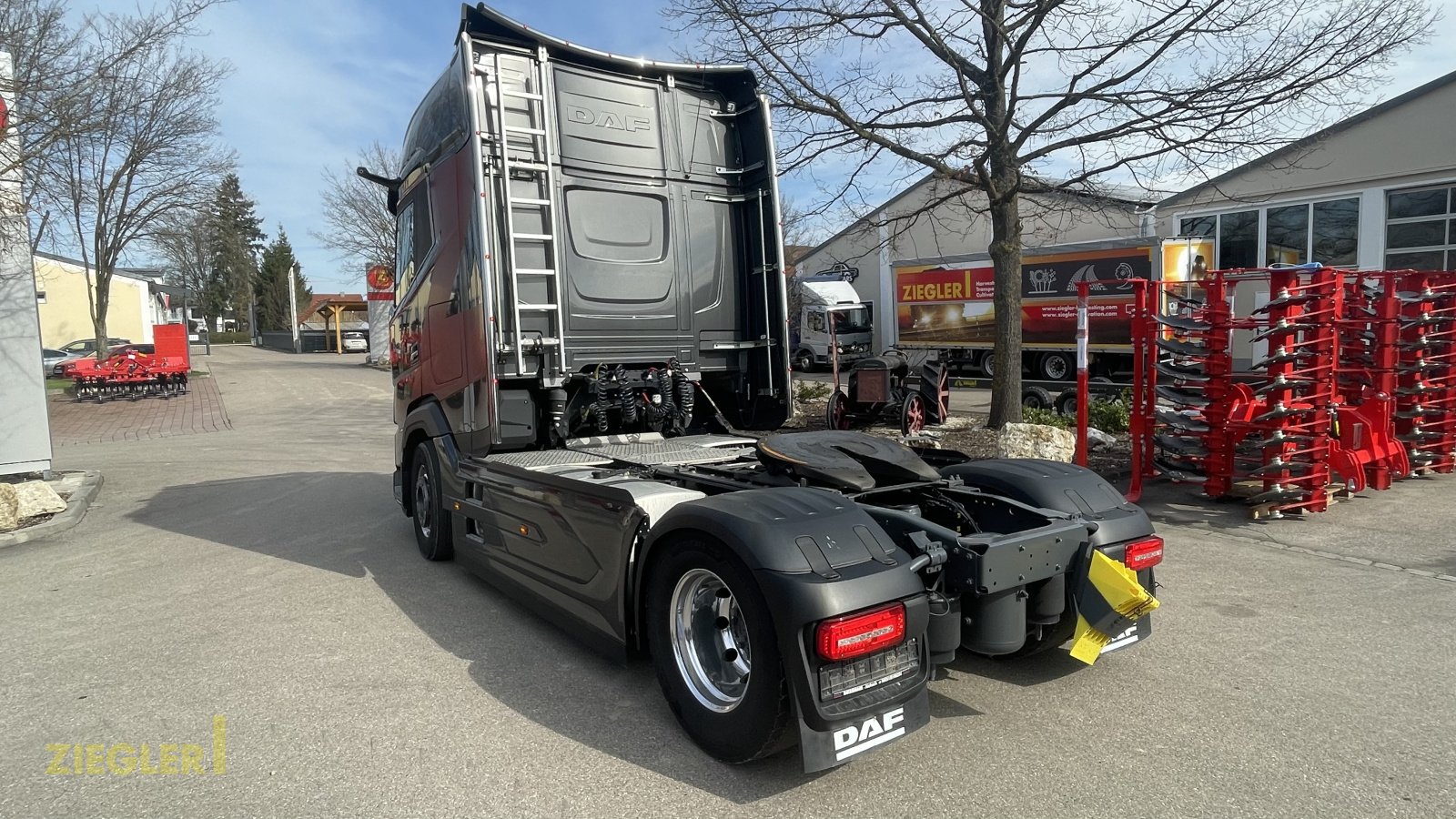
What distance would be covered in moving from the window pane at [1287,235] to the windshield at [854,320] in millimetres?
13527

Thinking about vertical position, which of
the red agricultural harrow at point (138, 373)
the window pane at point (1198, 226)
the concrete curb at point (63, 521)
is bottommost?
the concrete curb at point (63, 521)

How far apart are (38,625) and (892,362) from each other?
11517 mm

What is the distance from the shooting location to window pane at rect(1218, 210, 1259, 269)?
21.5 m

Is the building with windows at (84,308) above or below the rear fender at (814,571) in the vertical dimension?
above

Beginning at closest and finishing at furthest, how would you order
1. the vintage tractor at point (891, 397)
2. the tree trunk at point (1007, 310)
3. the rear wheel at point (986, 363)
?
the tree trunk at point (1007, 310) < the vintage tractor at point (891, 397) < the rear wheel at point (986, 363)

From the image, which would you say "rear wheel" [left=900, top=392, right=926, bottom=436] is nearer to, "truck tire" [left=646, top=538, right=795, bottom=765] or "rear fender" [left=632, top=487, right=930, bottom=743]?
"truck tire" [left=646, top=538, right=795, bottom=765]

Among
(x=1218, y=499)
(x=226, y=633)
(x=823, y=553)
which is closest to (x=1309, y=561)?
(x=1218, y=499)

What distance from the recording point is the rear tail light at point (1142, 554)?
383 cm

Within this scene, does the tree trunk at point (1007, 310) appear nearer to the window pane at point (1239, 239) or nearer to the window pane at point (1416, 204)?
the window pane at point (1239, 239)

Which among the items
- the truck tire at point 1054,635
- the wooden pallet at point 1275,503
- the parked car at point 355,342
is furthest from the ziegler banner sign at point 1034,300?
the parked car at point 355,342

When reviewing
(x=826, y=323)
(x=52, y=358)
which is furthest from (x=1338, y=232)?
(x=52, y=358)

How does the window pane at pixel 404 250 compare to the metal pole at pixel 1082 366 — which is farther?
the metal pole at pixel 1082 366

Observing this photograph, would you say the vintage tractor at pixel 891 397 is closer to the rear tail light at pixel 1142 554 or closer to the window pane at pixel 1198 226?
the rear tail light at pixel 1142 554

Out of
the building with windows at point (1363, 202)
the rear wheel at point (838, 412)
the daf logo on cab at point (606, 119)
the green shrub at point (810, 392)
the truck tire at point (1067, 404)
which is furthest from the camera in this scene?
the building with windows at point (1363, 202)
